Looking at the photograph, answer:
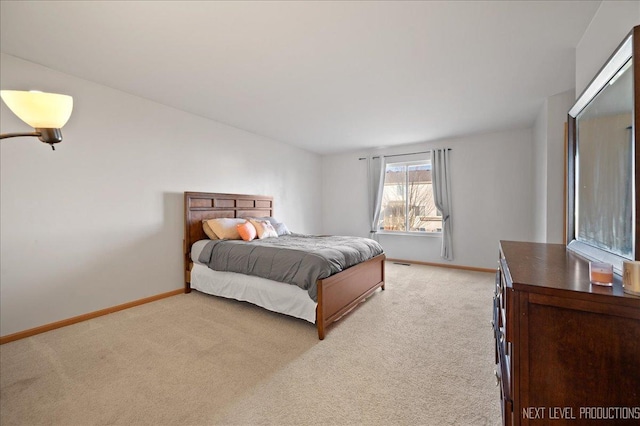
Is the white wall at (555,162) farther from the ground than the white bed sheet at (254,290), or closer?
farther from the ground

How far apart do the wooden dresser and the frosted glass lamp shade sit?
171 centimetres

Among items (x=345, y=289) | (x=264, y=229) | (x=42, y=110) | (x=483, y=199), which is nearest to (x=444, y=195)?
(x=483, y=199)

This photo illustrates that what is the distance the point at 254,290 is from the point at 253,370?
1.06 meters

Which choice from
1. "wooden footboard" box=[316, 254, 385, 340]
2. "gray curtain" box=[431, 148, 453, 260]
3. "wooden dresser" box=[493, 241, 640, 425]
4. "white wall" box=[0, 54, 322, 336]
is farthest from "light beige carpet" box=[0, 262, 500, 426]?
"gray curtain" box=[431, 148, 453, 260]

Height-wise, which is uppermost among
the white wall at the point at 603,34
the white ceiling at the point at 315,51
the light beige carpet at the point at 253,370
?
the white ceiling at the point at 315,51

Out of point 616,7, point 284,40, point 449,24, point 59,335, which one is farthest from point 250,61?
point 59,335

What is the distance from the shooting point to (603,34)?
1610 millimetres

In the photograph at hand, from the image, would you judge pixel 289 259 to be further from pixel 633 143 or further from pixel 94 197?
pixel 633 143

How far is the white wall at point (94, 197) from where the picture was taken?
2.32 m

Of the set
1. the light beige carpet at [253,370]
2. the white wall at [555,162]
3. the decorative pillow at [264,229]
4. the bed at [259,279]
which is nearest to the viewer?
the light beige carpet at [253,370]

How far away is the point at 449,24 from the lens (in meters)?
1.85

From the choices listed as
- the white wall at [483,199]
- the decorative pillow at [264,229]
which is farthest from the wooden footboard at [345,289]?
the white wall at [483,199]

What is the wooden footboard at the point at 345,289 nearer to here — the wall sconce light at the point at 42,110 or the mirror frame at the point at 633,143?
the mirror frame at the point at 633,143

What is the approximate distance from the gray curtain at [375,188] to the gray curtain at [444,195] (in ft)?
3.65
